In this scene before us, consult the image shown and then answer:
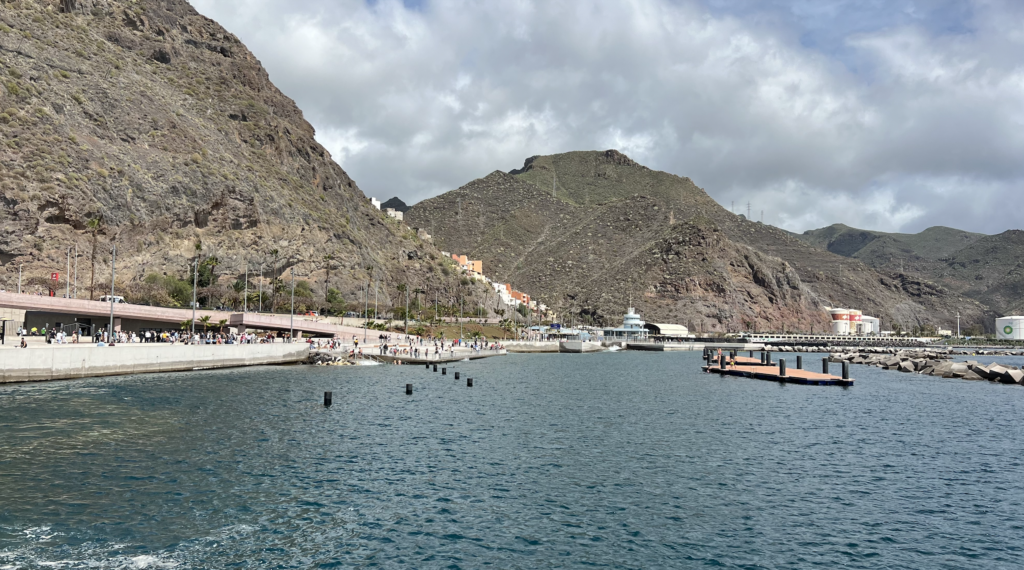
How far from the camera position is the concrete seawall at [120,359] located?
4284cm

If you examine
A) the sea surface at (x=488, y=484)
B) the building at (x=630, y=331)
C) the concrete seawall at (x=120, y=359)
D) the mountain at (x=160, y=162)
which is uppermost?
the mountain at (x=160, y=162)

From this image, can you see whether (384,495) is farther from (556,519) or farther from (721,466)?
(721,466)

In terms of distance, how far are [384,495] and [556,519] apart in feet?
18.8

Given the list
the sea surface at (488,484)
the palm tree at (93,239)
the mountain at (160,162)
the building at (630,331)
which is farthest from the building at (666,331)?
the sea surface at (488,484)

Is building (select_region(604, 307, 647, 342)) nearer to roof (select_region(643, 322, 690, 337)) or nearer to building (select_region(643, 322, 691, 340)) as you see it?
building (select_region(643, 322, 691, 340))

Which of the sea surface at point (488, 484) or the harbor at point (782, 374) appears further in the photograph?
the harbor at point (782, 374)

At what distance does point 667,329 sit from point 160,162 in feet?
427

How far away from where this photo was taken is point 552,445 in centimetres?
2988

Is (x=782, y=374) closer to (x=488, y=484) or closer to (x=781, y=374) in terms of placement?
(x=781, y=374)

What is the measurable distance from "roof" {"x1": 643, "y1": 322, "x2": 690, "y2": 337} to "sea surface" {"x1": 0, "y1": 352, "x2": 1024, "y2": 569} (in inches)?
5477

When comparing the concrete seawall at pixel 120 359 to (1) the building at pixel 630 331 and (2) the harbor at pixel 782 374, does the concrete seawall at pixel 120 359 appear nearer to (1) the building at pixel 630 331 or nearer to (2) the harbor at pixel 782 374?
(2) the harbor at pixel 782 374

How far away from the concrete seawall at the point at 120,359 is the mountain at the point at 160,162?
107 ft

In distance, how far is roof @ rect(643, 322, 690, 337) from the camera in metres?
182

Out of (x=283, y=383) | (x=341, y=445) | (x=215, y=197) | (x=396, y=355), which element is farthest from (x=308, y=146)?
(x=341, y=445)
